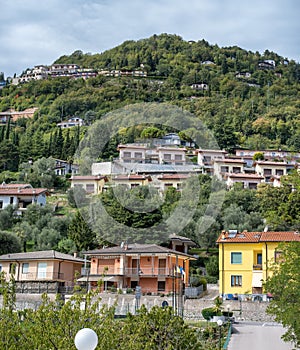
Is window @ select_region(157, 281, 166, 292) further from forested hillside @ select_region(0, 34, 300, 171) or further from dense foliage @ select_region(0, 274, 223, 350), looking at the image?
forested hillside @ select_region(0, 34, 300, 171)

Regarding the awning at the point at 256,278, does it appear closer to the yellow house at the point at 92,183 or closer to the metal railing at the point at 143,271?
the metal railing at the point at 143,271

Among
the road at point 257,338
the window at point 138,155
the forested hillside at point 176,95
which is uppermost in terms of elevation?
the forested hillside at point 176,95

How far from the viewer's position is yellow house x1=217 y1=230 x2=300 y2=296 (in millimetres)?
37125

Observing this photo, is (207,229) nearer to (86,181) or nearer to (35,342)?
(86,181)

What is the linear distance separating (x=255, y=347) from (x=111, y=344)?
11.7 m

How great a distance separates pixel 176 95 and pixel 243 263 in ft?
358

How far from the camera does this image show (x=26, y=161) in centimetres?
9131

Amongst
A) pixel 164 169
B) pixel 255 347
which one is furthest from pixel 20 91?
pixel 255 347

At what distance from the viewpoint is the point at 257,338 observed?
23.3 metres

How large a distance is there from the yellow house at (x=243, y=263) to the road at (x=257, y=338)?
987cm

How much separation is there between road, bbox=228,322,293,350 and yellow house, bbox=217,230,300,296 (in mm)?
9866

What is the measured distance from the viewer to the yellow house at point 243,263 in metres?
37.1

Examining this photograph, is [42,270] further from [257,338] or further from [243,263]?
[257,338]

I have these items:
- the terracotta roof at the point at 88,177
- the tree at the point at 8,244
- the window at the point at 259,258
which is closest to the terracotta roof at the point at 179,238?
the window at the point at 259,258
